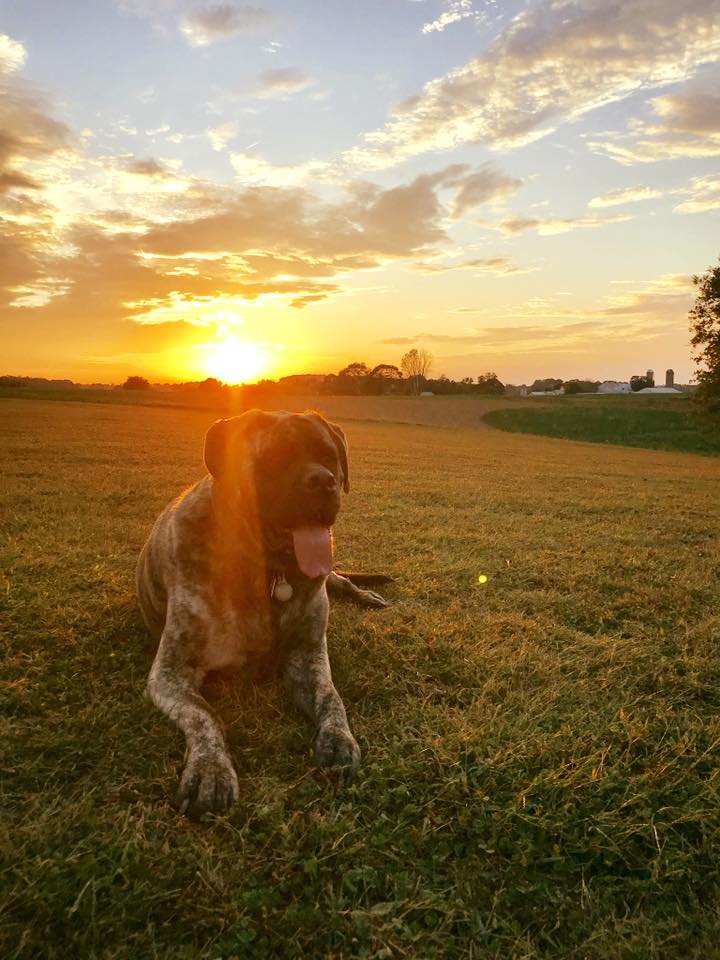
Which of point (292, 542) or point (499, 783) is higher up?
point (292, 542)

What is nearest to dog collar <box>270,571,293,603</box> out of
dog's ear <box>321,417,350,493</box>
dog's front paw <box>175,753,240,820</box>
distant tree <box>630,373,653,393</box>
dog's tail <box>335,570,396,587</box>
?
dog's ear <box>321,417,350,493</box>

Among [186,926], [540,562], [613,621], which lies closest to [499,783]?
[186,926]

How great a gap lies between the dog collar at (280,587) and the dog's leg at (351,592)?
5.83 ft

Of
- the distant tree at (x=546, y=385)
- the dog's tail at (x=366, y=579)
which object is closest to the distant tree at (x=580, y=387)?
the distant tree at (x=546, y=385)

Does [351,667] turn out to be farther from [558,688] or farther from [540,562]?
[540,562]

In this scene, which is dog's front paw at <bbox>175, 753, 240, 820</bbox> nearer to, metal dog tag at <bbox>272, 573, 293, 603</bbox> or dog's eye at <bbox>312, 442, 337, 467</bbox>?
metal dog tag at <bbox>272, 573, 293, 603</bbox>

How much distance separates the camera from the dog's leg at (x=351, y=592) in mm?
5664

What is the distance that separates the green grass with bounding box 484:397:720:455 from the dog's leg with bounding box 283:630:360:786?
36230mm

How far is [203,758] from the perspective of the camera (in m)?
3.01

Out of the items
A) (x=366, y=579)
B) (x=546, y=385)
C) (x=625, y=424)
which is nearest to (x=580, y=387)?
(x=546, y=385)

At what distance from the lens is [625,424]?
5169cm

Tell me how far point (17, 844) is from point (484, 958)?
180cm

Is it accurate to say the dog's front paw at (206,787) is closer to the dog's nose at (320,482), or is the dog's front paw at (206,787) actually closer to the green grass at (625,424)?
the dog's nose at (320,482)

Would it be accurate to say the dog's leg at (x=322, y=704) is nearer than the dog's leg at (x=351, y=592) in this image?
Yes
